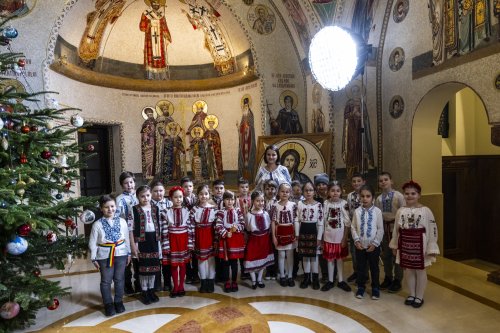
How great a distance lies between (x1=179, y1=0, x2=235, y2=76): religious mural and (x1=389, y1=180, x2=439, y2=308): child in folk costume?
6.98m

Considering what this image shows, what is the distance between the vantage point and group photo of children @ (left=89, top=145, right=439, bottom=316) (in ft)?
14.0

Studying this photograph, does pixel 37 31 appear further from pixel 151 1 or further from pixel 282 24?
pixel 282 24

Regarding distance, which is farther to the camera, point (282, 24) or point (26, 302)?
point (282, 24)

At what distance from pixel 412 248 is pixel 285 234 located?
64.8 inches

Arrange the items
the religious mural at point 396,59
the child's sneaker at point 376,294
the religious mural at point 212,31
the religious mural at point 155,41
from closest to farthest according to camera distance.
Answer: the child's sneaker at point 376,294 < the religious mural at point 396,59 < the religious mural at point 212,31 < the religious mural at point 155,41

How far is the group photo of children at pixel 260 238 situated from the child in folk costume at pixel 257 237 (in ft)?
0.05

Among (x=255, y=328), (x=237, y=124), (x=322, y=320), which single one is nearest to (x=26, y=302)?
(x=255, y=328)

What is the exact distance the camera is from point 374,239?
4.49 metres

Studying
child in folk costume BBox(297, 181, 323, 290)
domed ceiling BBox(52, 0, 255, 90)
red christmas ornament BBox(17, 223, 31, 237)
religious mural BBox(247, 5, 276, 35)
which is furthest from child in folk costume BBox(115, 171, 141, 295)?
religious mural BBox(247, 5, 276, 35)

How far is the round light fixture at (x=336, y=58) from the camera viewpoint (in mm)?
6801

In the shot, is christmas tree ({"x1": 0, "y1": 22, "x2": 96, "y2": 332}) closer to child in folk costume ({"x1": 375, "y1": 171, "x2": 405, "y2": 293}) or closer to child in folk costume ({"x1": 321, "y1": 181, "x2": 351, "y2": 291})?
child in folk costume ({"x1": 321, "y1": 181, "x2": 351, "y2": 291})

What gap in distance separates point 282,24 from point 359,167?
421cm

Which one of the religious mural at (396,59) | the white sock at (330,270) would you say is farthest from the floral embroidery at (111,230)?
the religious mural at (396,59)

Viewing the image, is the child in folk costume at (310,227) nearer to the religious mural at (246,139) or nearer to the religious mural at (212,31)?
the religious mural at (246,139)
